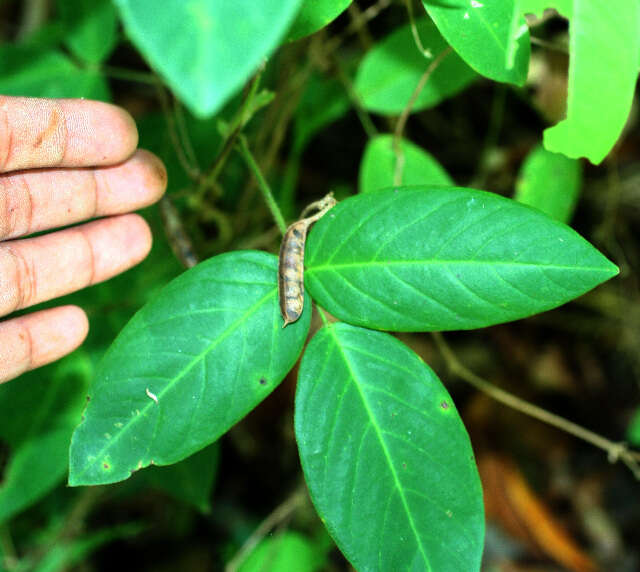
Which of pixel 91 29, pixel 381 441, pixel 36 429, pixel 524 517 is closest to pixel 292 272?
pixel 381 441

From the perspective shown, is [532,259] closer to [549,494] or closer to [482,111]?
[482,111]

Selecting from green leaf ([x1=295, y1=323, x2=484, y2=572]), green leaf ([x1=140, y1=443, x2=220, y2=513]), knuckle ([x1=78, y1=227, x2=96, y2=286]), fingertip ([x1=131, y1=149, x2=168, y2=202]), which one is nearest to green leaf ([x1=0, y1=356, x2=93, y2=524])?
green leaf ([x1=140, y1=443, x2=220, y2=513])

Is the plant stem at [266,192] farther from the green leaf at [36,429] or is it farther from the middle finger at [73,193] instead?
the green leaf at [36,429]

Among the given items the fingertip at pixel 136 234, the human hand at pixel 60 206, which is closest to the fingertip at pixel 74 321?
the human hand at pixel 60 206

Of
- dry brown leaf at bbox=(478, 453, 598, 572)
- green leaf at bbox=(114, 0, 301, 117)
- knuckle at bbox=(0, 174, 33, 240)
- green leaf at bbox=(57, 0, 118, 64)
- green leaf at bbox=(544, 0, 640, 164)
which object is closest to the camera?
green leaf at bbox=(114, 0, 301, 117)

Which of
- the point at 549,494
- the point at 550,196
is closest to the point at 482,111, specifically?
the point at 550,196

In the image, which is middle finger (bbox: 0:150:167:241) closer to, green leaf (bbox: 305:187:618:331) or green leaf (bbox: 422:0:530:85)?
green leaf (bbox: 305:187:618:331)

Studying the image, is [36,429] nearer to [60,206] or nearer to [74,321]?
[74,321]
